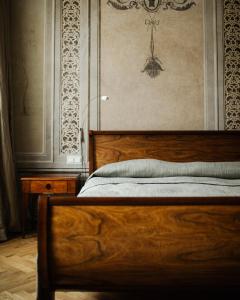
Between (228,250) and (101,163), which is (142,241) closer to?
(228,250)

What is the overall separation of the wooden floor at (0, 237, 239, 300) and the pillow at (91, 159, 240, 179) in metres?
0.69

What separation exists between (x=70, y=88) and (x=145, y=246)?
186 cm

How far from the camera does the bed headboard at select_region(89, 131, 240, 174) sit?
2.34 meters

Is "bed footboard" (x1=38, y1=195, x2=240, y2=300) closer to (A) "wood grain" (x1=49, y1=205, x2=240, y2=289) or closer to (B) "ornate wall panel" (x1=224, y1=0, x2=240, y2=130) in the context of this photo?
(A) "wood grain" (x1=49, y1=205, x2=240, y2=289)

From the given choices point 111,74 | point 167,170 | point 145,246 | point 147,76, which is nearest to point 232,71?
point 147,76

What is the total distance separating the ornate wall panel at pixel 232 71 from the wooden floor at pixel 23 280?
5.42ft

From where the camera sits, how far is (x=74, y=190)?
2209 mm

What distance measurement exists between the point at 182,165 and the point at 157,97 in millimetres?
869

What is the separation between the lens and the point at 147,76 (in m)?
2.56

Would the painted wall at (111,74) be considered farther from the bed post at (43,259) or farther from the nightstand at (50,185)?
the bed post at (43,259)

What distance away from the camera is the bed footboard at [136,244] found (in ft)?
3.26

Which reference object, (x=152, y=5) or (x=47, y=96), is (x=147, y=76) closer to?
(x=152, y=5)

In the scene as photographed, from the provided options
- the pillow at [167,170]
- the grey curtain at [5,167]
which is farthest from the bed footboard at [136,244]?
the grey curtain at [5,167]

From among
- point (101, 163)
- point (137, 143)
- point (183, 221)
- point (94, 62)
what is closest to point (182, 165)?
point (137, 143)
